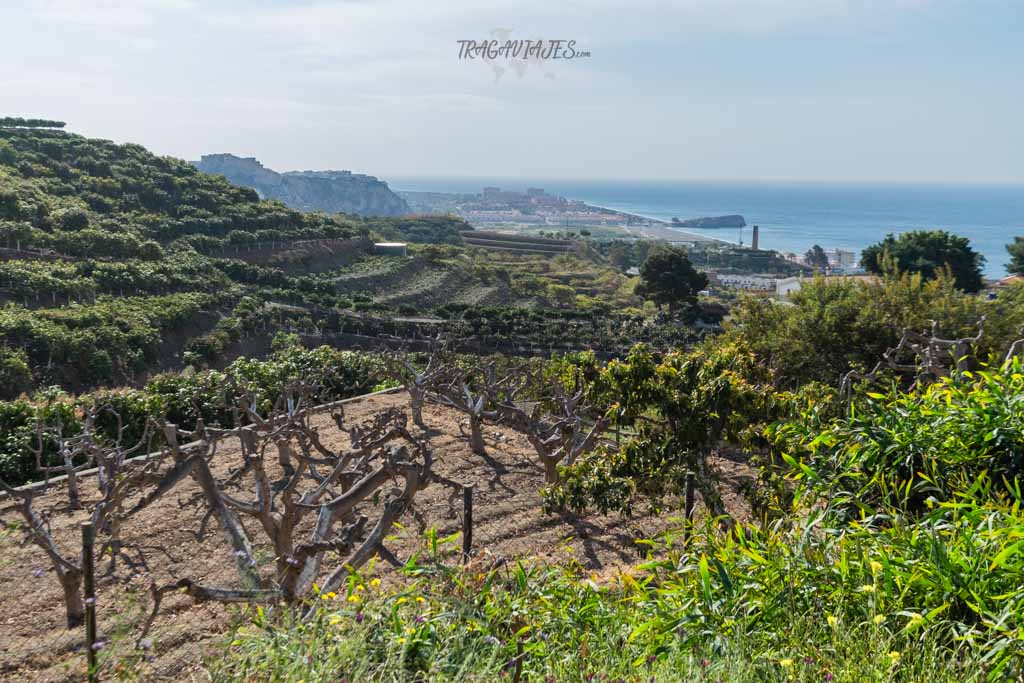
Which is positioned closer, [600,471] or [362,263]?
[600,471]

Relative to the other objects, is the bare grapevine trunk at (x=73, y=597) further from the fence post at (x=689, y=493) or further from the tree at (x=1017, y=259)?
the tree at (x=1017, y=259)

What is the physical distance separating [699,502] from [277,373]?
7086mm

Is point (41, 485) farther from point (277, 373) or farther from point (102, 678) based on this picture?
point (277, 373)

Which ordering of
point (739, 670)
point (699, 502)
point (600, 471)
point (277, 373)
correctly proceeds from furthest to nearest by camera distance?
point (277, 373) → point (699, 502) → point (600, 471) → point (739, 670)

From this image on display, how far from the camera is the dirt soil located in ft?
13.8

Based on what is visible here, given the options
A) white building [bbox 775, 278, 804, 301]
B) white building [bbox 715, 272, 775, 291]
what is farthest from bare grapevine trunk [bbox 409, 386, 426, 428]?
white building [bbox 715, 272, 775, 291]

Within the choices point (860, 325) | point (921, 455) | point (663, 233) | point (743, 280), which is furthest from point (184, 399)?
point (663, 233)

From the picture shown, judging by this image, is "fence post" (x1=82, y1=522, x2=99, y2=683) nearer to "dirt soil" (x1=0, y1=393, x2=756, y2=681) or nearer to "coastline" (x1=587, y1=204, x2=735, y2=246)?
"dirt soil" (x1=0, y1=393, x2=756, y2=681)

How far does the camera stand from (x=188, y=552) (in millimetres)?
5828

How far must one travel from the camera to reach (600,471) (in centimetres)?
602

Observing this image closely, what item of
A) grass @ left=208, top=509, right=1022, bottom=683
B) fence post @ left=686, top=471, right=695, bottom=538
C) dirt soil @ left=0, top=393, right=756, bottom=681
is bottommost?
dirt soil @ left=0, top=393, right=756, bottom=681

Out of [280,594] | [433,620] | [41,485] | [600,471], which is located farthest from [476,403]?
[433,620]

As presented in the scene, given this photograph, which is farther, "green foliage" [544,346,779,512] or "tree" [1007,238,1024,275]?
"tree" [1007,238,1024,275]

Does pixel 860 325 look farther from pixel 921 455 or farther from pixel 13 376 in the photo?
pixel 13 376
